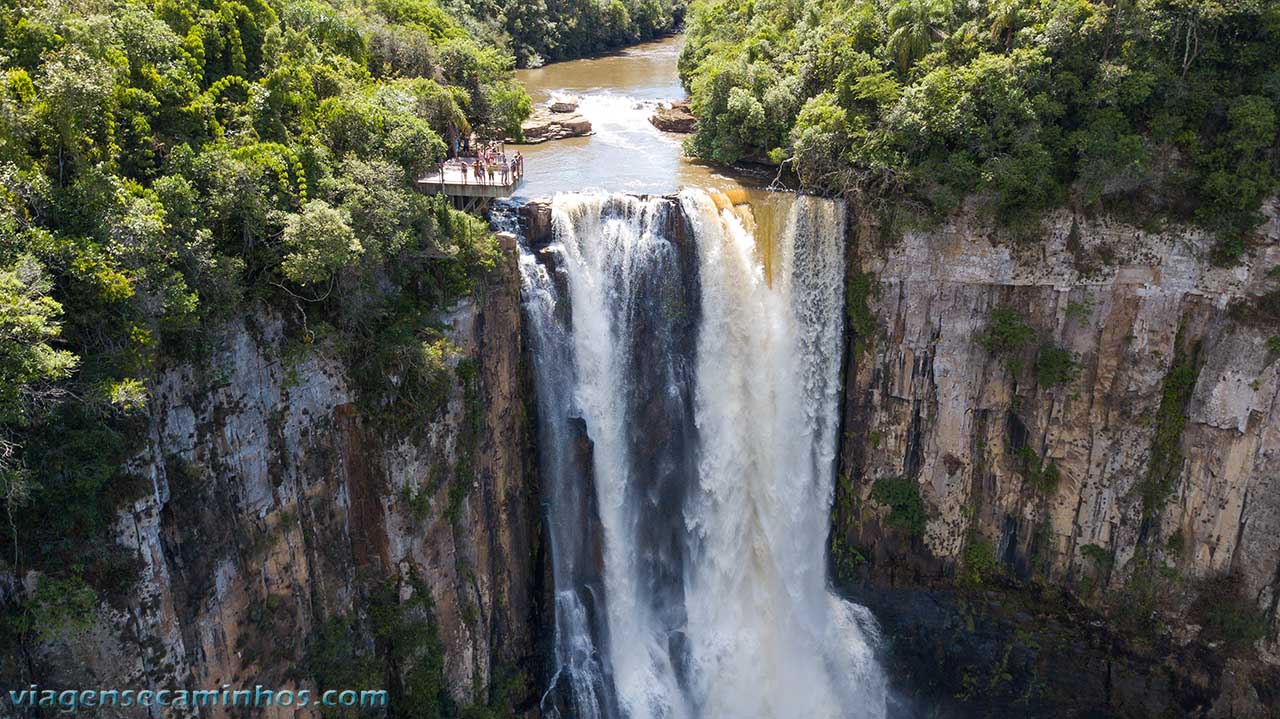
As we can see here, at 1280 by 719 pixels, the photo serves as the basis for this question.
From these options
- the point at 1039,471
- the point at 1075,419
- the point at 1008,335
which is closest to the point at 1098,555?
the point at 1039,471

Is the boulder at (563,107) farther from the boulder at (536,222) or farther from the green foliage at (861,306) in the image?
the green foliage at (861,306)

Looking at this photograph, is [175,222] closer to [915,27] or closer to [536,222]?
[536,222]

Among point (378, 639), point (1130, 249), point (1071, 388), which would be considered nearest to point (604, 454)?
point (378, 639)

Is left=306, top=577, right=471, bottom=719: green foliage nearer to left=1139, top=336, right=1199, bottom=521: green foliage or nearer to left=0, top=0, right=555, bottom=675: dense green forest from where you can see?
left=0, top=0, right=555, bottom=675: dense green forest

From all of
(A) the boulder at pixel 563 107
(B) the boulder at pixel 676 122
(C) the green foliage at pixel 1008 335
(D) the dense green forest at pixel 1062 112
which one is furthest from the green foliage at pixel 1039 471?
(A) the boulder at pixel 563 107

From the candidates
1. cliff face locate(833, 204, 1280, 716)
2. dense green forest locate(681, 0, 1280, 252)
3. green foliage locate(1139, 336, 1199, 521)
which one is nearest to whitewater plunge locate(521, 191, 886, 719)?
cliff face locate(833, 204, 1280, 716)
